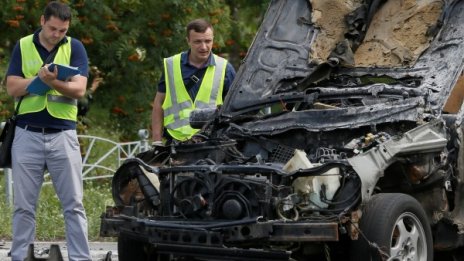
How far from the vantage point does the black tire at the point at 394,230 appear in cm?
812

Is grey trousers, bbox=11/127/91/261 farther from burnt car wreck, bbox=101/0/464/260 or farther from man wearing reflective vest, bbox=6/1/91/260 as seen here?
burnt car wreck, bbox=101/0/464/260

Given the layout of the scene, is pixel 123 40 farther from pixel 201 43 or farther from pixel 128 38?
pixel 201 43

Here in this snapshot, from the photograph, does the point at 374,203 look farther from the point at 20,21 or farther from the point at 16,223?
the point at 20,21

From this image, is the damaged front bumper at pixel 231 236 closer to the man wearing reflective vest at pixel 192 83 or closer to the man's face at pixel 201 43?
the man wearing reflective vest at pixel 192 83

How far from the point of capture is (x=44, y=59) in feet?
30.4

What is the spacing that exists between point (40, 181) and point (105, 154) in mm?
5986

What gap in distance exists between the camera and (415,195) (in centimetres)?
913

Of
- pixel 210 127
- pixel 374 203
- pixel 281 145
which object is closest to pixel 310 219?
pixel 374 203

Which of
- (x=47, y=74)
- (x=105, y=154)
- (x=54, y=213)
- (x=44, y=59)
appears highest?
(x=44, y=59)

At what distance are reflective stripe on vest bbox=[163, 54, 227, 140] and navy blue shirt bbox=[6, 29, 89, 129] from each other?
1.22m

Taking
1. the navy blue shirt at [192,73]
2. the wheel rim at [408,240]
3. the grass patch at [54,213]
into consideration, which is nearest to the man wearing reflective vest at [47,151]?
the navy blue shirt at [192,73]

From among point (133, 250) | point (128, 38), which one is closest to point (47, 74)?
point (133, 250)

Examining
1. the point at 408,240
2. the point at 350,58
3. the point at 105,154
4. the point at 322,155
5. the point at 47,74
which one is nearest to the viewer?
the point at 408,240

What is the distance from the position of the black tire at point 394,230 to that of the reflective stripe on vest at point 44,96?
2320mm
